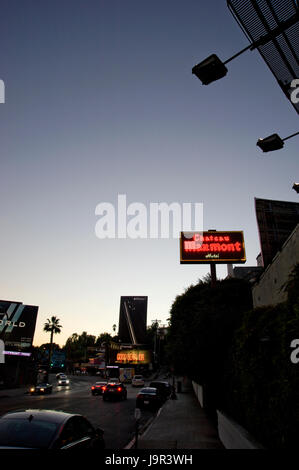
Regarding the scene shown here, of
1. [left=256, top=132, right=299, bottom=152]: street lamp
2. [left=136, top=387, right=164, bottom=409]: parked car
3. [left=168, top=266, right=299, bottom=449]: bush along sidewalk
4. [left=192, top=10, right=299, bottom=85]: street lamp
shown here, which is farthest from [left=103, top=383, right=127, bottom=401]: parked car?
[left=192, top=10, right=299, bottom=85]: street lamp

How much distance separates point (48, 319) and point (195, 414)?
7225 centimetres

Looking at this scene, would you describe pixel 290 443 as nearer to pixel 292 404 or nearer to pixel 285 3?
pixel 292 404

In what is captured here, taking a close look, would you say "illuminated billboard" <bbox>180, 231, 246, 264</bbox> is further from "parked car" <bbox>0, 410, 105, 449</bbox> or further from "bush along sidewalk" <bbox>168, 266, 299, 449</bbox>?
"parked car" <bbox>0, 410, 105, 449</bbox>

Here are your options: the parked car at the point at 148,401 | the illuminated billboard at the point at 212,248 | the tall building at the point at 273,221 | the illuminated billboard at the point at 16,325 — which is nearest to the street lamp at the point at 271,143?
the parked car at the point at 148,401

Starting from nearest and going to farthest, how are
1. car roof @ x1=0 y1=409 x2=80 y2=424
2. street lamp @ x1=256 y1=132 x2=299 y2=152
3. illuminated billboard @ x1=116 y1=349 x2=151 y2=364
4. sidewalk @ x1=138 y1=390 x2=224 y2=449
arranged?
car roof @ x1=0 y1=409 x2=80 y2=424
street lamp @ x1=256 y1=132 x2=299 y2=152
sidewalk @ x1=138 y1=390 x2=224 y2=449
illuminated billboard @ x1=116 y1=349 x2=151 y2=364

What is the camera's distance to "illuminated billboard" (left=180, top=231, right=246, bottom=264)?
29.9m

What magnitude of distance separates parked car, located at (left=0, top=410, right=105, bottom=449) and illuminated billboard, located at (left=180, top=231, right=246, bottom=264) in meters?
25.0

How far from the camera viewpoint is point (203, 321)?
15.0 m

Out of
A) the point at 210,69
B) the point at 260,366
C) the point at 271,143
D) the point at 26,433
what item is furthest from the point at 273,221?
the point at 26,433

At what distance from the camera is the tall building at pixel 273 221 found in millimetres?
27250

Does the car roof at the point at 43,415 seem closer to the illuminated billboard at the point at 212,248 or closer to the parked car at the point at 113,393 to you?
the parked car at the point at 113,393

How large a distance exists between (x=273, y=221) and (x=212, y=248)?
6.35 meters
